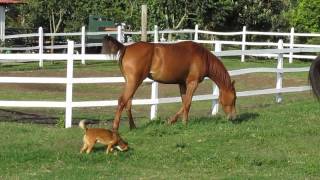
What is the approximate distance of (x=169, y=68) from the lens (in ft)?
36.5

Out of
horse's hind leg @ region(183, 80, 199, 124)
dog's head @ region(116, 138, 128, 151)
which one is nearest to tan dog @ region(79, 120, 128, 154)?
dog's head @ region(116, 138, 128, 151)

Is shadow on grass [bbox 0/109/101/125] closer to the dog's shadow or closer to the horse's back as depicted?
the horse's back

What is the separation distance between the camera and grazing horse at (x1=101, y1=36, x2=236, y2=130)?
35.4 ft

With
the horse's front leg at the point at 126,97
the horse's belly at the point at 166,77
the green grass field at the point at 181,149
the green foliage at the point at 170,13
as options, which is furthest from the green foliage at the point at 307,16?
the horse's front leg at the point at 126,97

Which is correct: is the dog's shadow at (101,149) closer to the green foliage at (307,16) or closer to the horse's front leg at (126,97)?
the horse's front leg at (126,97)

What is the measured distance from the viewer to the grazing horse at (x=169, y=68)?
10.8 meters

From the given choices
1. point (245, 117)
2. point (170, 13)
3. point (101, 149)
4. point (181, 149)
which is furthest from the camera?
point (170, 13)

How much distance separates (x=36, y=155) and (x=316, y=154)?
13.0 feet

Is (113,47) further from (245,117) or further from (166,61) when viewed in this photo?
(245,117)

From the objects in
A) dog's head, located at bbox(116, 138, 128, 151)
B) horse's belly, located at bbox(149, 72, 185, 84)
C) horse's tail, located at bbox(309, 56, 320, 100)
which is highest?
horse's tail, located at bbox(309, 56, 320, 100)

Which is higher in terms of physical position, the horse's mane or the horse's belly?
the horse's mane

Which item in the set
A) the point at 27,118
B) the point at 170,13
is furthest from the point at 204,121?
the point at 170,13

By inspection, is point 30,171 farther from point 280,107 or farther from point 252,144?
point 280,107

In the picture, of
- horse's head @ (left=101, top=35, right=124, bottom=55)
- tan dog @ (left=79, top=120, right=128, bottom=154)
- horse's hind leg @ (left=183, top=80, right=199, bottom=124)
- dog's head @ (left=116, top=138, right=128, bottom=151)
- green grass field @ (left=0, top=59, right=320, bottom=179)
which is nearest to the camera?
green grass field @ (left=0, top=59, right=320, bottom=179)
